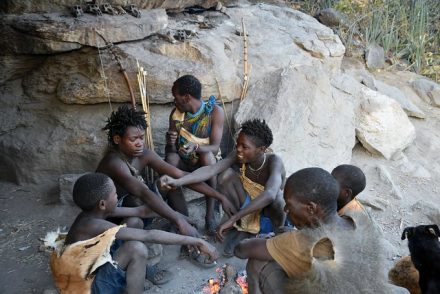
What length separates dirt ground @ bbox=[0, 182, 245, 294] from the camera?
122 inches

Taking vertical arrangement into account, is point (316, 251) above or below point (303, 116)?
above

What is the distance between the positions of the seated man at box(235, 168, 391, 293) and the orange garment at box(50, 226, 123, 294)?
0.75 meters

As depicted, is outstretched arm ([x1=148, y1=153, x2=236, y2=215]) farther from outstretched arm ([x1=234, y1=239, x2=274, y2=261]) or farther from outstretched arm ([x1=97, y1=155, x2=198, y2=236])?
outstretched arm ([x1=234, y1=239, x2=274, y2=261])

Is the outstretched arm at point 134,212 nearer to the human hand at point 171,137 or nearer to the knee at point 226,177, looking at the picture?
the knee at point 226,177

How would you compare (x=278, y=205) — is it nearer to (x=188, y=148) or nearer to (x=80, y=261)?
(x=188, y=148)

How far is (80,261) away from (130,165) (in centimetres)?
93

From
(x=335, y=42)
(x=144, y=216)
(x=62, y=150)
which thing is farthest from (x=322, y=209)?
(x=335, y=42)

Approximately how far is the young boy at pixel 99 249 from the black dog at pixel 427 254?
1136 millimetres

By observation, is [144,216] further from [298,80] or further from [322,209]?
[298,80]

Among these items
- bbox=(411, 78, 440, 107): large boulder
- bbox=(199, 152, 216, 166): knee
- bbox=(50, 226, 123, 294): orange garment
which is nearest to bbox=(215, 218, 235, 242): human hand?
bbox=(199, 152, 216, 166): knee

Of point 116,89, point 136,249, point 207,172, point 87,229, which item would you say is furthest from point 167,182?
point 116,89

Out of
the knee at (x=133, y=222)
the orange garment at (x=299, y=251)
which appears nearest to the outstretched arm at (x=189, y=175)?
the knee at (x=133, y=222)

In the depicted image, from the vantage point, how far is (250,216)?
11.1 feet

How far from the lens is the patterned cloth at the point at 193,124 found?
386cm
